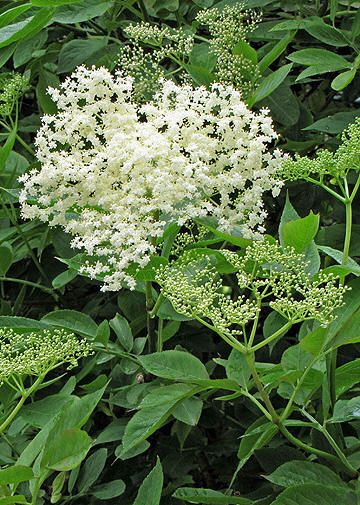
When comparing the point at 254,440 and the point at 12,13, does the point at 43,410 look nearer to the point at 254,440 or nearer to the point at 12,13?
the point at 254,440

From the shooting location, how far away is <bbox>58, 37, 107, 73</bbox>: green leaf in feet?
6.32

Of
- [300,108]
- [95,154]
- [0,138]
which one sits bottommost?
[300,108]

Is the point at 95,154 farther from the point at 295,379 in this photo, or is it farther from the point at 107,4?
the point at 107,4

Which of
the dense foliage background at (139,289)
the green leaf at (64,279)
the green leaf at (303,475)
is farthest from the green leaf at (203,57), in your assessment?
the green leaf at (303,475)

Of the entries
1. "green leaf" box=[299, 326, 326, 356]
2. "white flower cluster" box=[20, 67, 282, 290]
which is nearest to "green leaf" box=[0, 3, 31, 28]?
"white flower cluster" box=[20, 67, 282, 290]

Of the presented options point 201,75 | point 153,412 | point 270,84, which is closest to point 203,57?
point 201,75

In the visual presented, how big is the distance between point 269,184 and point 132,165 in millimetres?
206

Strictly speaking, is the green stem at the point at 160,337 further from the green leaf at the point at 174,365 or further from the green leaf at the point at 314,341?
the green leaf at the point at 314,341

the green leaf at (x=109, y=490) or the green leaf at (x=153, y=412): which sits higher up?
the green leaf at (x=153, y=412)

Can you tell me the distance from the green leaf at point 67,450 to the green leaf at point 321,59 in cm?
80

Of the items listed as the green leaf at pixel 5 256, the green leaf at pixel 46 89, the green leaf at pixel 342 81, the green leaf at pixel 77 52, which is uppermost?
the green leaf at pixel 77 52

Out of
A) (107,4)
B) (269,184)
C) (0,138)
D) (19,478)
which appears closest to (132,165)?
(269,184)

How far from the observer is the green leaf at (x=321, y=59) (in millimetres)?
1623

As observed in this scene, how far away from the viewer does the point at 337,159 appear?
137 centimetres
